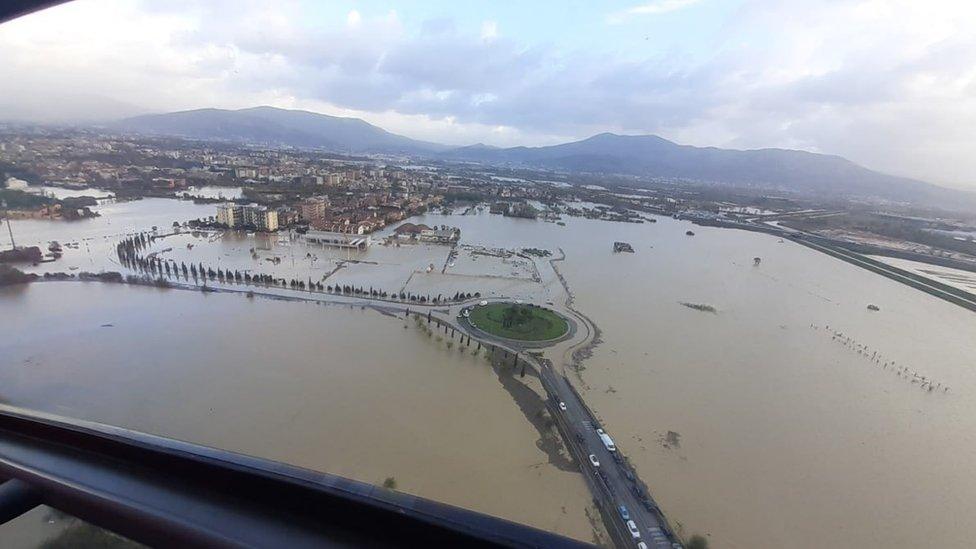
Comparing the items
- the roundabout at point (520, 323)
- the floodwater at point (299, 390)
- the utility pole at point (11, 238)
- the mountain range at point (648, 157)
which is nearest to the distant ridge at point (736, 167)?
the mountain range at point (648, 157)

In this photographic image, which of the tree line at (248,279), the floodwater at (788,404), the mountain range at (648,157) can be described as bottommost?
the tree line at (248,279)

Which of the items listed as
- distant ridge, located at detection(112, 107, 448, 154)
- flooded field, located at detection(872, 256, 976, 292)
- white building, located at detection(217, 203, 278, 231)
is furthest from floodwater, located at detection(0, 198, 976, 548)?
distant ridge, located at detection(112, 107, 448, 154)

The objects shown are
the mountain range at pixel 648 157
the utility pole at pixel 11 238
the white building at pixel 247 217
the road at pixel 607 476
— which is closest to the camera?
the road at pixel 607 476

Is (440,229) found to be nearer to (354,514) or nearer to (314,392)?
(314,392)

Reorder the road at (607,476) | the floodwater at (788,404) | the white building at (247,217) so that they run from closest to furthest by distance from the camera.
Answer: the road at (607,476) < the floodwater at (788,404) < the white building at (247,217)

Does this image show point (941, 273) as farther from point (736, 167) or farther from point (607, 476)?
point (736, 167)

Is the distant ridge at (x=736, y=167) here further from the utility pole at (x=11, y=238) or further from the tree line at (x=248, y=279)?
the utility pole at (x=11, y=238)

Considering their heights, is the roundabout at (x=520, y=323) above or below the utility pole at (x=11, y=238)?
above
